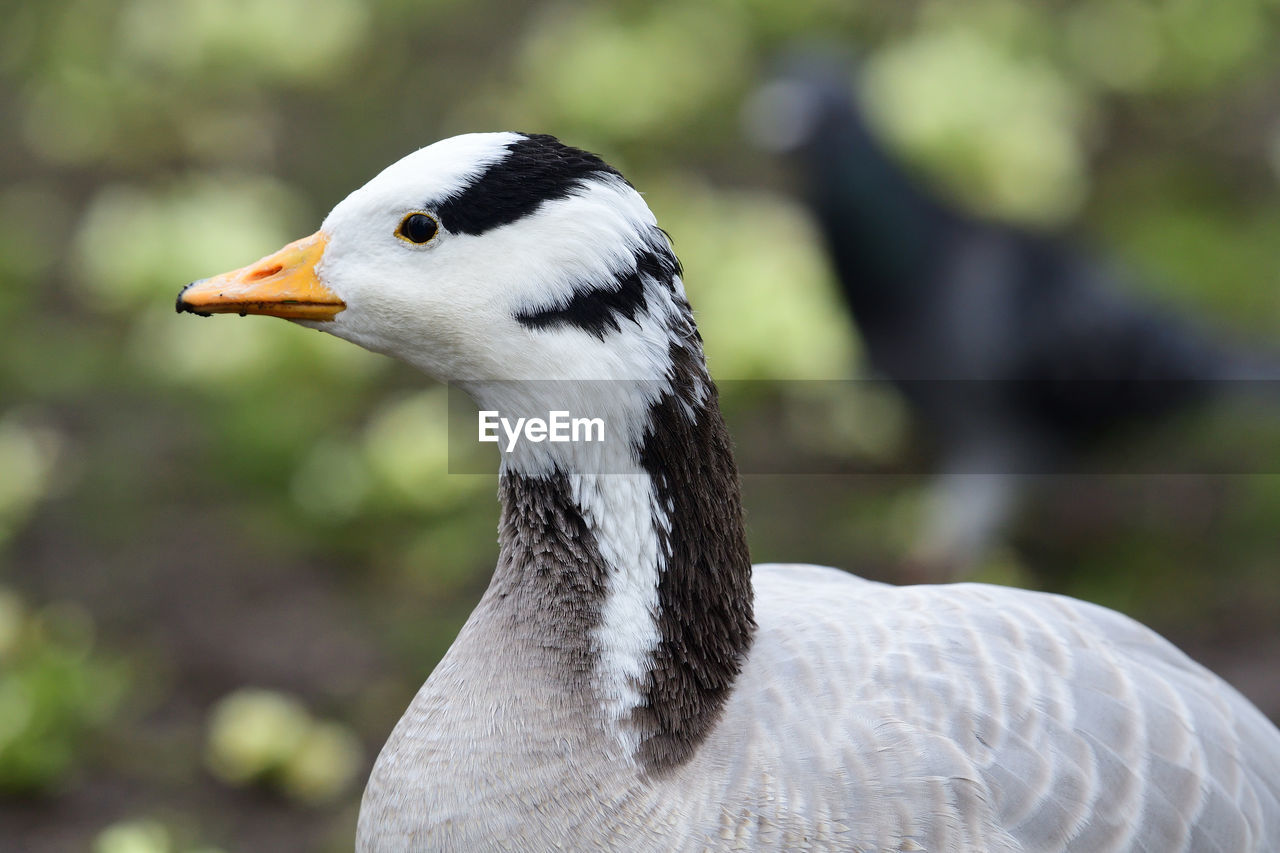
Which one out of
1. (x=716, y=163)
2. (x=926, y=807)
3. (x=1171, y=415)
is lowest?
(x=926, y=807)

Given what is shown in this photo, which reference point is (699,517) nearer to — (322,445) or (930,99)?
(322,445)

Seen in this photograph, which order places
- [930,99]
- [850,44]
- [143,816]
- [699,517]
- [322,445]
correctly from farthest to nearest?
[850,44], [930,99], [322,445], [143,816], [699,517]

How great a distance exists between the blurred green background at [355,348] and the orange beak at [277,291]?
4.39 feet

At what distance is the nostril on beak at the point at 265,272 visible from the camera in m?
1.90

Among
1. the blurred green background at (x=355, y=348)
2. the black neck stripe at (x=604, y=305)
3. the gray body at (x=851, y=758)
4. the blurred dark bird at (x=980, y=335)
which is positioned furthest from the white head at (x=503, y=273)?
the blurred dark bird at (x=980, y=335)

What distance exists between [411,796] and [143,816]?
158 cm

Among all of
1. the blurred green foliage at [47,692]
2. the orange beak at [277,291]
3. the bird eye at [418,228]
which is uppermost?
the bird eye at [418,228]

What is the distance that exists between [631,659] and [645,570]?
0.44ft

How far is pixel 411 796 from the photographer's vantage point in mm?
1908

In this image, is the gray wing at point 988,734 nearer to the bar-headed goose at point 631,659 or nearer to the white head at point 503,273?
the bar-headed goose at point 631,659

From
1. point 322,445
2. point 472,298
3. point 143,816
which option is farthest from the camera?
point 322,445

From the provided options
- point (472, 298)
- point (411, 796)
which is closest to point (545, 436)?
point (472, 298)

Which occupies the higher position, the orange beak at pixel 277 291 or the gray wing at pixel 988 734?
the orange beak at pixel 277 291

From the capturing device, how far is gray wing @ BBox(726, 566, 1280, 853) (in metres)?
1.85
